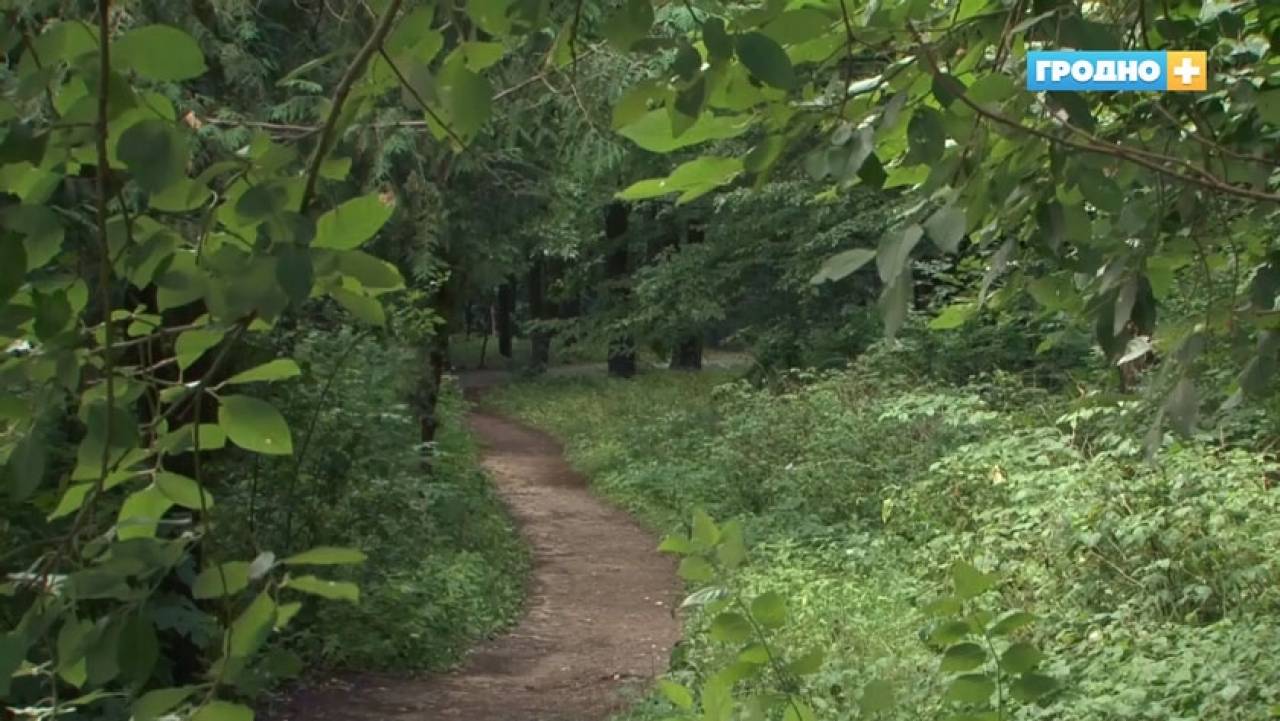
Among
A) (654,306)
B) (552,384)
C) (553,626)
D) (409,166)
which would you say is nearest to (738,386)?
(654,306)

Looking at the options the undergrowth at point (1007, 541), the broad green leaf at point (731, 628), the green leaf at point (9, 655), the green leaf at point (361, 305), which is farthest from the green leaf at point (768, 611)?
the green leaf at point (9, 655)

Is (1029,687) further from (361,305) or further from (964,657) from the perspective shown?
(361,305)

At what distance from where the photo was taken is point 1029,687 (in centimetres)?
226

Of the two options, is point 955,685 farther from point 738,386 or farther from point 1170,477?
point 738,386

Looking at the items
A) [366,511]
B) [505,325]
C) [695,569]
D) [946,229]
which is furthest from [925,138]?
[505,325]

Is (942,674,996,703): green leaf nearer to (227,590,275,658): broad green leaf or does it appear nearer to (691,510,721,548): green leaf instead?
(691,510,721,548): green leaf

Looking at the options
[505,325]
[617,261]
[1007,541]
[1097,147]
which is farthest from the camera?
[505,325]

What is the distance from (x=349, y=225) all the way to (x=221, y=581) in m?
0.34

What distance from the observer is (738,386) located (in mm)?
17312

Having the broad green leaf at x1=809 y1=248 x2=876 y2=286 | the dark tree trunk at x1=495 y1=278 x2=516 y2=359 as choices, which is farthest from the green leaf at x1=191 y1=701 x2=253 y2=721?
the dark tree trunk at x1=495 y1=278 x2=516 y2=359

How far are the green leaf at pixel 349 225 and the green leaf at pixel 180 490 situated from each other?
270 millimetres

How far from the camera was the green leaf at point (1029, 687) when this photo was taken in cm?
225

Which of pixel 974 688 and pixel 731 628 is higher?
pixel 731 628

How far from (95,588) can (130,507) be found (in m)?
0.18
